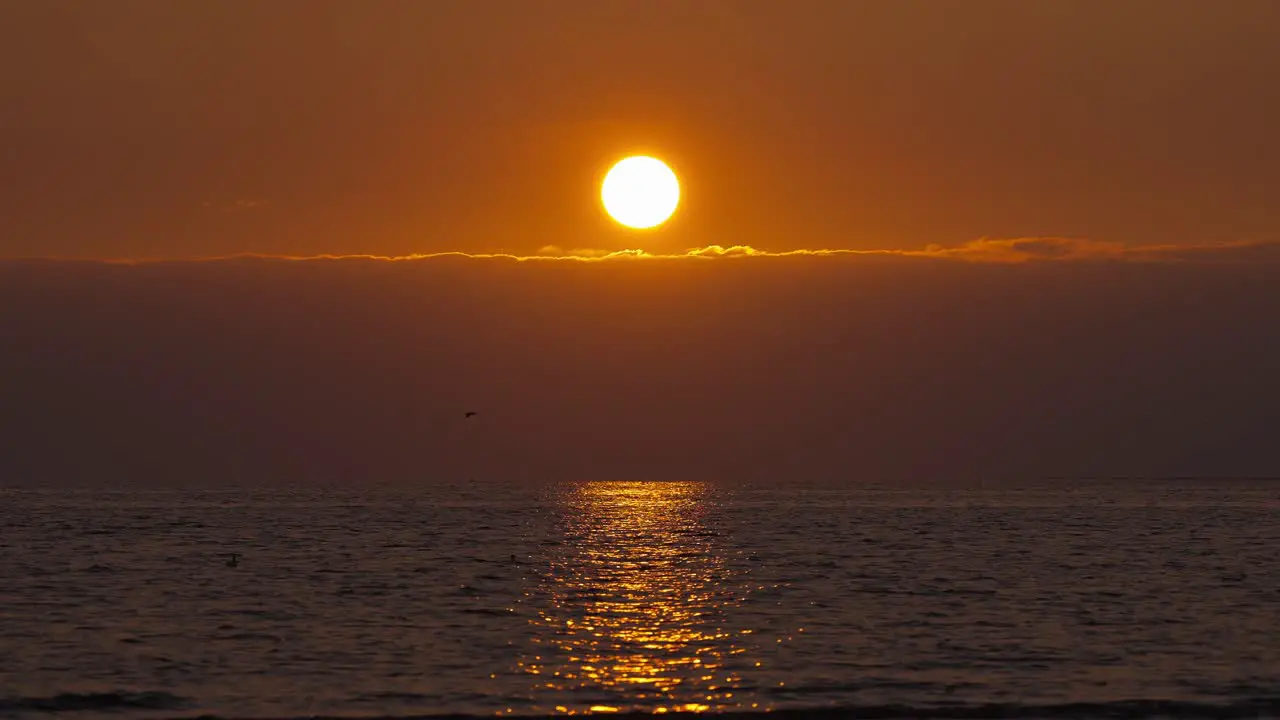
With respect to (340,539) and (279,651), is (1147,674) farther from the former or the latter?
(340,539)

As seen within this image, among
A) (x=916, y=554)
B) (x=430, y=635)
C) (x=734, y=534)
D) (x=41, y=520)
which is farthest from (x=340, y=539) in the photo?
(x=430, y=635)

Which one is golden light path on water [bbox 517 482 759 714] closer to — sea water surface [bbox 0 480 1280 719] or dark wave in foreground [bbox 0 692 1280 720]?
sea water surface [bbox 0 480 1280 719]

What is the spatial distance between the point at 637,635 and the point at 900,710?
15.6 metres

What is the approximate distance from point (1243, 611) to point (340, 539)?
75.6 m

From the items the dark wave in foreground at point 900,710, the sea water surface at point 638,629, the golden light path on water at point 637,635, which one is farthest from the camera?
the golden light path on water at point 637,635

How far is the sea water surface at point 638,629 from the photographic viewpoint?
135ft

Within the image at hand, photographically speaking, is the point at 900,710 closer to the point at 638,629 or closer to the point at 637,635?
the point at 637,635

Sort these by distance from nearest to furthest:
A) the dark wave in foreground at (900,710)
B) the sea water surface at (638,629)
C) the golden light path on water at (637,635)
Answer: the dark wave in foreground at (900,710) → the sea water surface at (638,629) → the golden light path on water at (637,635)

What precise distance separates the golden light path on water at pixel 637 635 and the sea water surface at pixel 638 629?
17 centimetres

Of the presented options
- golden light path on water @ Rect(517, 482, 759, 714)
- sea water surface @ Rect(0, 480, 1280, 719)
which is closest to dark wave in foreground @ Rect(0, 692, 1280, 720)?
sea water surface @ Rect(0, 480, 1280, 719)

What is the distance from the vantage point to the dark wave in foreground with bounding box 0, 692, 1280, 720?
38562 millimetres

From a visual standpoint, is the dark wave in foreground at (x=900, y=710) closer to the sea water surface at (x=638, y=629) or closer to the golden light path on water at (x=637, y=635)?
the sea water surface at (x=638, y=629)

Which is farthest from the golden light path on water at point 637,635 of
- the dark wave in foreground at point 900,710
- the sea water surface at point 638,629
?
the dark wave in foreground at point 900,710

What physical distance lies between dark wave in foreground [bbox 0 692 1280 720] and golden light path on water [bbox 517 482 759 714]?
6.25 ft
